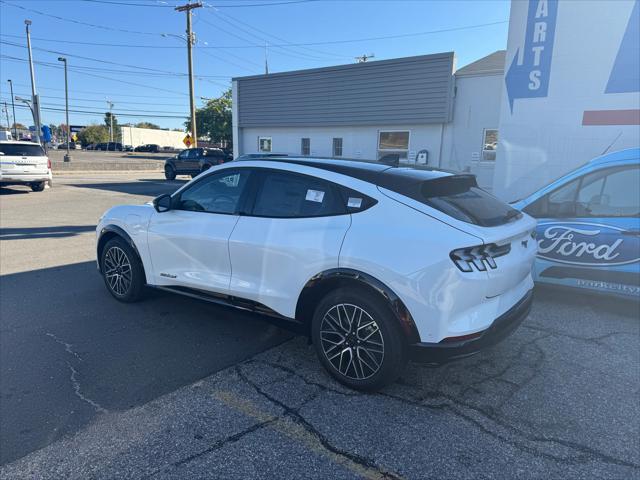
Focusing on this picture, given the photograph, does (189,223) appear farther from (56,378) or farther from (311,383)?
(311,383)

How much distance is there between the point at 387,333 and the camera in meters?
2.89

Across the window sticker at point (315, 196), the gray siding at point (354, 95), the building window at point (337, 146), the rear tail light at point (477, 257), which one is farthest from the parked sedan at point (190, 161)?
→ the rear tail light at point (477, 257)

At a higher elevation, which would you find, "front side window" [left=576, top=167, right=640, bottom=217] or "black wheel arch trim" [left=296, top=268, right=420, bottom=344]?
"front side window" [left=576, top=167, right=640, bottom=217]

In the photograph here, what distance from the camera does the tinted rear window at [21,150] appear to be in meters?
14.5

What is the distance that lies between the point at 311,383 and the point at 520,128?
7.01m

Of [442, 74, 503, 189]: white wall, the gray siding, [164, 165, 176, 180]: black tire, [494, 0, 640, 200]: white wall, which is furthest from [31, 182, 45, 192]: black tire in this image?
[494, 0, 640, 200]: white wall

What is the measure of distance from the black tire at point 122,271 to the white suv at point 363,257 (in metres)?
0.83

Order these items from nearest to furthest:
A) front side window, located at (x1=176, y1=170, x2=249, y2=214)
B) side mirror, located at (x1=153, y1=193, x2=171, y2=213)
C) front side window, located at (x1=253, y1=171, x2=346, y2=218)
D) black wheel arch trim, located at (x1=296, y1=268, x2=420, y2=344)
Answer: black wheel arch trim, located at (x1=296, y1=268, x2=420, y2=344), front side window, located at (x1=253, y1=171, x2=346, y2=218), front side window, located at (x1=176, y1=170, x2=249, y2=214), side mirror, located at (x1=153, y1=193, x2=171, y2=213)

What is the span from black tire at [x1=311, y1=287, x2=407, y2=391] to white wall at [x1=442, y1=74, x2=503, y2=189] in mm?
11251

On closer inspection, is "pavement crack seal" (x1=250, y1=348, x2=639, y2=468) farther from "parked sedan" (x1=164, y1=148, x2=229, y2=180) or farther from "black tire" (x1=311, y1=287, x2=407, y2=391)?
"parked sedan" (x1=164, y1=148, x2=229, y2=180)

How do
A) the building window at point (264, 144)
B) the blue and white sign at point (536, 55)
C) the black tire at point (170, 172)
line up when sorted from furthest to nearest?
1. the black tire at point (170, 172)
2. the building window at point (264, 144)
3. the blue and white sign at point (536, 55)

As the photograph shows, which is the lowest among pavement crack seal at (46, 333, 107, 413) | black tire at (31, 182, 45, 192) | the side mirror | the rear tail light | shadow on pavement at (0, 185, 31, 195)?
pavement crack seal at (46, 333, 107, 413)

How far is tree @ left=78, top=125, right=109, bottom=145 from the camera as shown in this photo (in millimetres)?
90250

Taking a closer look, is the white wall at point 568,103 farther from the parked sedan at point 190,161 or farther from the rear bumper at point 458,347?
the parked sedan at point 190,161
